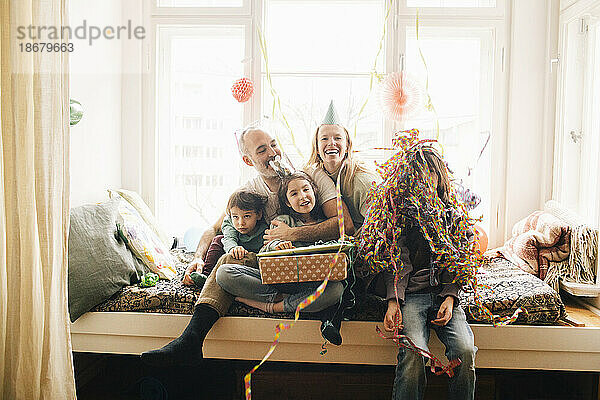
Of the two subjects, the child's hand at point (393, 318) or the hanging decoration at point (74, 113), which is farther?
the hanging decoration at point (74, 113)

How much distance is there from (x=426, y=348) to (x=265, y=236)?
2.59 feet

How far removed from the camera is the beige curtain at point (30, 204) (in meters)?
1.83

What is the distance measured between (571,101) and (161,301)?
225 cm

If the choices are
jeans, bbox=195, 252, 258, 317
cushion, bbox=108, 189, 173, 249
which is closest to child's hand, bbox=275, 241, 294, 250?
jeans, bbox=195, 252, 258, 317

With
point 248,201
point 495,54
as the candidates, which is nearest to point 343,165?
point 248,201

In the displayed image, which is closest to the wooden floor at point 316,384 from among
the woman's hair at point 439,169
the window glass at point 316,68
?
the woman's hair at point 439,169

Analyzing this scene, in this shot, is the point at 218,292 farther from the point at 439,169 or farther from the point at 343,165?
the point at 439,169

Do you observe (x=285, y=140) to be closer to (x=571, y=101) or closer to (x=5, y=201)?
(x=571, y=101)

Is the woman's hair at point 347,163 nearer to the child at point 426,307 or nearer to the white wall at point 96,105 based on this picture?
the child at point 426,307

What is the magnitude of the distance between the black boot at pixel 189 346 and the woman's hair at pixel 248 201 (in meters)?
0.46

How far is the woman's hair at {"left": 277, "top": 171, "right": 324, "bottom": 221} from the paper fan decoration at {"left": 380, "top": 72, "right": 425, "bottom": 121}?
0.91 meters

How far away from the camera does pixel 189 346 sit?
211cm

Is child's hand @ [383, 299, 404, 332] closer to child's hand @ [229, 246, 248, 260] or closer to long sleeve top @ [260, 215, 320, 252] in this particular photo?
long sleeve top @ [260, 215, 320, 252]

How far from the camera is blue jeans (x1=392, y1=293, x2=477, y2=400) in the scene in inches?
78.8
